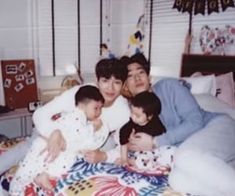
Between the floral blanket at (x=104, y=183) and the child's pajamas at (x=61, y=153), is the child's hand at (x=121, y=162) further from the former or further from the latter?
the child's pajamas at (x=61, y=153)

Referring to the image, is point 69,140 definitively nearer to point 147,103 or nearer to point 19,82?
point 147,103

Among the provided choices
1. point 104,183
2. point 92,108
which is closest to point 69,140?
point 92,108

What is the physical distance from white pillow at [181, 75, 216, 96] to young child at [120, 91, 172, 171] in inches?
36.4

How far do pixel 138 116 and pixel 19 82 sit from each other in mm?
2067

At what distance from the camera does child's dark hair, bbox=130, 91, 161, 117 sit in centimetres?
155

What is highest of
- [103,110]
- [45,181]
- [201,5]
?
[201,5]

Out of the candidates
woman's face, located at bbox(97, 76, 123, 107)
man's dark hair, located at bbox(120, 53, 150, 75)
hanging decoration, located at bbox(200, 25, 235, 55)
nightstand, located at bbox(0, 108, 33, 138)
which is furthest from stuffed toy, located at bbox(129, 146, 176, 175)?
nightstand, located at bbox(0, 108, 33, 138)

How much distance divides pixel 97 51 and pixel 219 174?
9.78 ft

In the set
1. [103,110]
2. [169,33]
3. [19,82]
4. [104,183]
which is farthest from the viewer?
[169,33]

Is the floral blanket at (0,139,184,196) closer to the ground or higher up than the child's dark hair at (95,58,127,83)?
→ closer to the ground

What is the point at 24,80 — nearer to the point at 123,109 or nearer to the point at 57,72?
the point at 57,72

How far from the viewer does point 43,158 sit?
149 cm

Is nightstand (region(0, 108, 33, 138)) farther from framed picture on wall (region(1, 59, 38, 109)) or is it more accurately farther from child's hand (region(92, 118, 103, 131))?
child's hand (region(92, 118, 103, 131))

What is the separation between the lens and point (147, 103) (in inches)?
61.1
